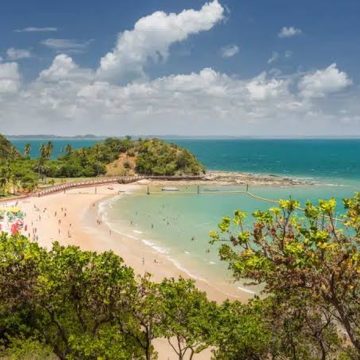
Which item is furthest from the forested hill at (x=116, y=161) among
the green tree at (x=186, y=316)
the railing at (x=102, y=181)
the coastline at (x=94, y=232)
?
the green tree at (x=186, y=316)

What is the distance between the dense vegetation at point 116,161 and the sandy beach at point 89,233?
952 inches

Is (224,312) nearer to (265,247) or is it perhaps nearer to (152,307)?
(152,307)

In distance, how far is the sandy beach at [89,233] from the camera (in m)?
42.7

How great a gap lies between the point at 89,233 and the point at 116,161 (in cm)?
7750

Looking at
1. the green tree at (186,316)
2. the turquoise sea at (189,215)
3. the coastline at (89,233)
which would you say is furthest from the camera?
the turquoise sea at (189,215)

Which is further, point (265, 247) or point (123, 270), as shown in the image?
point (123, 270)

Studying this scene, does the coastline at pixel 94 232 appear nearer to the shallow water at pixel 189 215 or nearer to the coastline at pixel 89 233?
the coastline at pixel 89 233

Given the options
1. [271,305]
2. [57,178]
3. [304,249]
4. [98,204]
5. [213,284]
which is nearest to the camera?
[304,249]

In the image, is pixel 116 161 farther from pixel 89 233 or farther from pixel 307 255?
pixel 307 255

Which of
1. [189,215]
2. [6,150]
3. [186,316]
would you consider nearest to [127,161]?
[6,150]

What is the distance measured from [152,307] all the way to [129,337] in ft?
6.90

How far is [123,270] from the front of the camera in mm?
19797

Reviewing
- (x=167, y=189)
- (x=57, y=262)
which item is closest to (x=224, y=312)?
(x=57, y=262)

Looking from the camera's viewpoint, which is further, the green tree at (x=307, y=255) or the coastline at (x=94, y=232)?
the coastline at (x=94, y=232)
